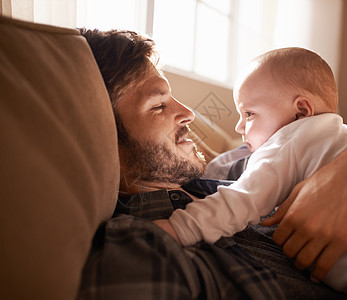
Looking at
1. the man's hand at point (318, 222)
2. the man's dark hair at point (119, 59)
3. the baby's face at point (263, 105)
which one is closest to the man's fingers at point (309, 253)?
the man's hand at point (318, 222)

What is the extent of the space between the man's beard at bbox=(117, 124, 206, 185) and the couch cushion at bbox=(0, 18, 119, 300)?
401 mm

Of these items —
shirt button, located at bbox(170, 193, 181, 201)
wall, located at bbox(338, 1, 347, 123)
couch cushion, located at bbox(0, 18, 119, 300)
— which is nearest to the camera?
couch cushion, located at bbox(0, 18, 119, 300)

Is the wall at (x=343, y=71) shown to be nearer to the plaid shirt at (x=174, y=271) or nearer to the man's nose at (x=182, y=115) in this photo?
the man's nose at (x=182, y=115)

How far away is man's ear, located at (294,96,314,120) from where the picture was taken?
1.02 meters

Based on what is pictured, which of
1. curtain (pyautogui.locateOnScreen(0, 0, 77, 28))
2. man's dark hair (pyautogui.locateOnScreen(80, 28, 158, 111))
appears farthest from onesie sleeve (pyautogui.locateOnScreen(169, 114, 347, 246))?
curtain (pyautogui.locateOnScreen(0, 0, 77, 28))

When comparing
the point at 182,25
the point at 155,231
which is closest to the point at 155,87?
the point at 155,231

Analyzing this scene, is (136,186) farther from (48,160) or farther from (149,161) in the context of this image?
(48,160)

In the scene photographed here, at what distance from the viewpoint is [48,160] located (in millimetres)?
503

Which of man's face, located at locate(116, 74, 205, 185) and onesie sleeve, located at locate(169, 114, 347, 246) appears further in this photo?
man's face, located at locate(116, 74, 205, 185)

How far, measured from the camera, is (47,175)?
490mm

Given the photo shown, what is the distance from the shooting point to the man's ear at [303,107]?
1.02 m

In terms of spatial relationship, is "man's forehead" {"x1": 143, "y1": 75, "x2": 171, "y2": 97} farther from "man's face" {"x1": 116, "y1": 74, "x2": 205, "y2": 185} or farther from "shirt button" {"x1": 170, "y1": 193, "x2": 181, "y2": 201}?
"shirt button" {"x1": 170, "y1": 193, "x2": 181, "y2": 201}

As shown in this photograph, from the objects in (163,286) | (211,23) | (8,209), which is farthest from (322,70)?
(211,23)

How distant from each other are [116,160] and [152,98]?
0.43 m
